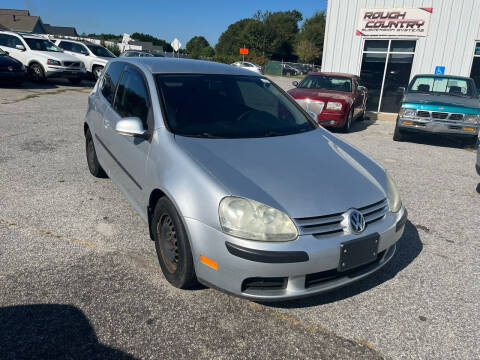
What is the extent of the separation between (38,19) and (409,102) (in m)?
63.5

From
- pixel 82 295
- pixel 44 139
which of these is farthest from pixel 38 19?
pixel 82 295

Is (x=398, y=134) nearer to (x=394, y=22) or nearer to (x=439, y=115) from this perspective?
(x=439, y=115)

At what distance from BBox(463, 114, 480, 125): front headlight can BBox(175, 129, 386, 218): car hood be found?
6.05 m

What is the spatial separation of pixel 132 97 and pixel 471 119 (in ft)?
24.1

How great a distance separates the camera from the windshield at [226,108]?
3.10 meters

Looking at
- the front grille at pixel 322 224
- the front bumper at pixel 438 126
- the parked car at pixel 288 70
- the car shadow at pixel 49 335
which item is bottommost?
the car shadow at pixel 49 335

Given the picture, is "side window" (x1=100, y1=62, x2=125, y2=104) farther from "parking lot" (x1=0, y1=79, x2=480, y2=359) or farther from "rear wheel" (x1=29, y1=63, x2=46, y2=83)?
"rear wheel" (x1=29, y1=63, x2=46, y2=83)

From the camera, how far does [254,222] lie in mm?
2262

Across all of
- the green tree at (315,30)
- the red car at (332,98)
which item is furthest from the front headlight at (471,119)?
the green tree at (315,30)

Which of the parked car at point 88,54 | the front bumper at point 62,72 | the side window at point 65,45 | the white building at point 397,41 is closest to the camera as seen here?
the white building at point 397,41

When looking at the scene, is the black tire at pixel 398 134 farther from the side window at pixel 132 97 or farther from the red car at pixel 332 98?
the side window at pixel 132 97

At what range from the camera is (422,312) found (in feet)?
8.73

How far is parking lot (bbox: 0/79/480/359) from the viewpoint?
2271mm

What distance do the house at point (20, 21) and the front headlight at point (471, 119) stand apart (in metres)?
60.2
